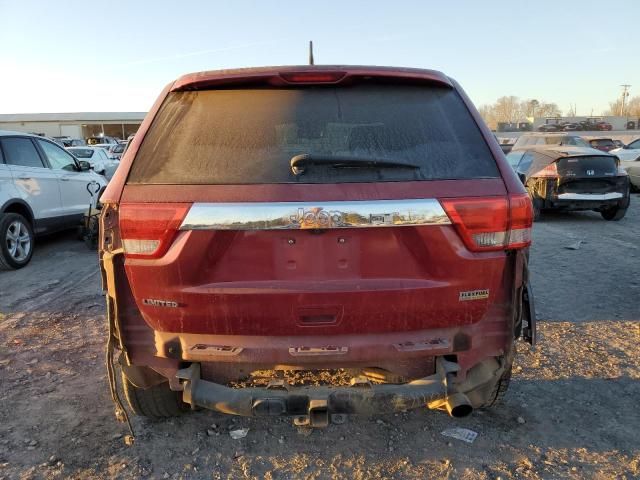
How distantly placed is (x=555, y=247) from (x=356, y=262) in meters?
6.63

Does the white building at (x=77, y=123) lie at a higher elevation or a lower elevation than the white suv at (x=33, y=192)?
higher

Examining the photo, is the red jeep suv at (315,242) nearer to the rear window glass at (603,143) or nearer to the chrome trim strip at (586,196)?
the chrome trim strip at (586,196)

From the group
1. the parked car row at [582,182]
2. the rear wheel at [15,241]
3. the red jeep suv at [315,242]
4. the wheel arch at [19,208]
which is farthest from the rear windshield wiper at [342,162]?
the parked car row at [582,182]

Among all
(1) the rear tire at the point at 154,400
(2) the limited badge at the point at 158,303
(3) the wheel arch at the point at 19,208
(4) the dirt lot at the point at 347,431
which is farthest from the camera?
(3) the wheel arch at the point at 19,208

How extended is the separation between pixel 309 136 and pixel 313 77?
306 mm

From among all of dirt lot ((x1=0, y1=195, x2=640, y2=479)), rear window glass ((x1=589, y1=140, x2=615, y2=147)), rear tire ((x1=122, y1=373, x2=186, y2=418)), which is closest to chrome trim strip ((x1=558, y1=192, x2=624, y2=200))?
dirt lot ((x1=0, y1=195, x2=640, y2=479))

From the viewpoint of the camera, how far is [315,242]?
7.00 ft

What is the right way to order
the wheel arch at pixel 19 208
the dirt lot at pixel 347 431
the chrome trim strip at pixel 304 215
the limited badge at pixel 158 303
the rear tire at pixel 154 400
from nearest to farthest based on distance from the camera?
the chrome trim strip at pixel 304 215, the limited badge at pixel 158 303, the dirt lot at pixel 347 431, the rear tire at pixel 154 400, the wheel arch at pixel 19 208

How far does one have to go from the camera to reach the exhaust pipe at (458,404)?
2.33 metres

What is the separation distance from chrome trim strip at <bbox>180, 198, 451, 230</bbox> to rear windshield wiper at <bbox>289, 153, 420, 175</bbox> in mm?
186

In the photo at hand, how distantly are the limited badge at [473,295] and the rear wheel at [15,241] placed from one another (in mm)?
6371

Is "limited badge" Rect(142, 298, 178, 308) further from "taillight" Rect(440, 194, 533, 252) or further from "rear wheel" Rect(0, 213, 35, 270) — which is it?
"rear wheel" Rect(0, 213, 35, 270)

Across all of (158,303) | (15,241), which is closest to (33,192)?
(15,241)

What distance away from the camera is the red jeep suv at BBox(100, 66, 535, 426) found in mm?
2129
